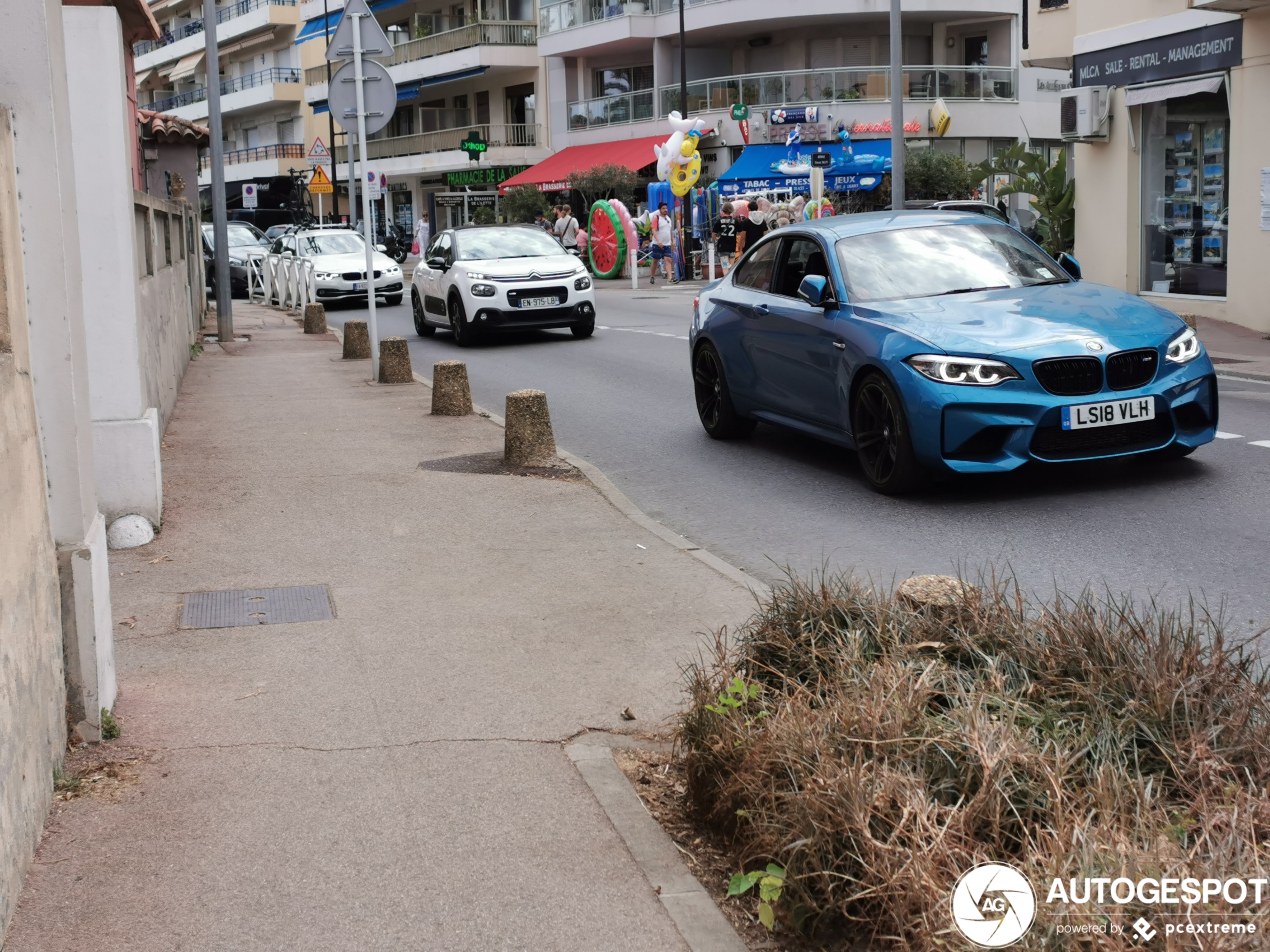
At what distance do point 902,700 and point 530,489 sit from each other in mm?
5868

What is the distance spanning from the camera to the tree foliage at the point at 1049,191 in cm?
2539

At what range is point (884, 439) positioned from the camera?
28.9ft

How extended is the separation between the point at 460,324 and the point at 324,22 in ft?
191

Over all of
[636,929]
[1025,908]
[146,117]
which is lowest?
[636,929]

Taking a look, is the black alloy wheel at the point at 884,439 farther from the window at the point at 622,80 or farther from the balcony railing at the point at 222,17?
the balcony railing at the point at 222,17

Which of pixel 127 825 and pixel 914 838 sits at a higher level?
pixel 914 838

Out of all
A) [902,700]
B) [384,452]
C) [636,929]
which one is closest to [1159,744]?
[902,700]

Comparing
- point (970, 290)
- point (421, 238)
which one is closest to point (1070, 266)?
point (970, 290)

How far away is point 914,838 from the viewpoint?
3.11 meters

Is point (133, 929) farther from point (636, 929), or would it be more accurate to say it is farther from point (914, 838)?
point (914, 838)

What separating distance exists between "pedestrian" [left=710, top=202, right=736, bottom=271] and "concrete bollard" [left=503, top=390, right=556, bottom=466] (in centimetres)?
2396

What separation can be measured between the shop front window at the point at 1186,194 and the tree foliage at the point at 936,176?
68.6 feet

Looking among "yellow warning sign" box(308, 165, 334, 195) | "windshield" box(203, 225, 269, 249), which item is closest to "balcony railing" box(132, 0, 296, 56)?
"windshield" box(203, 225, 269, 249)

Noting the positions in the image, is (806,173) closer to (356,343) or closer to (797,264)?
(356,343)
